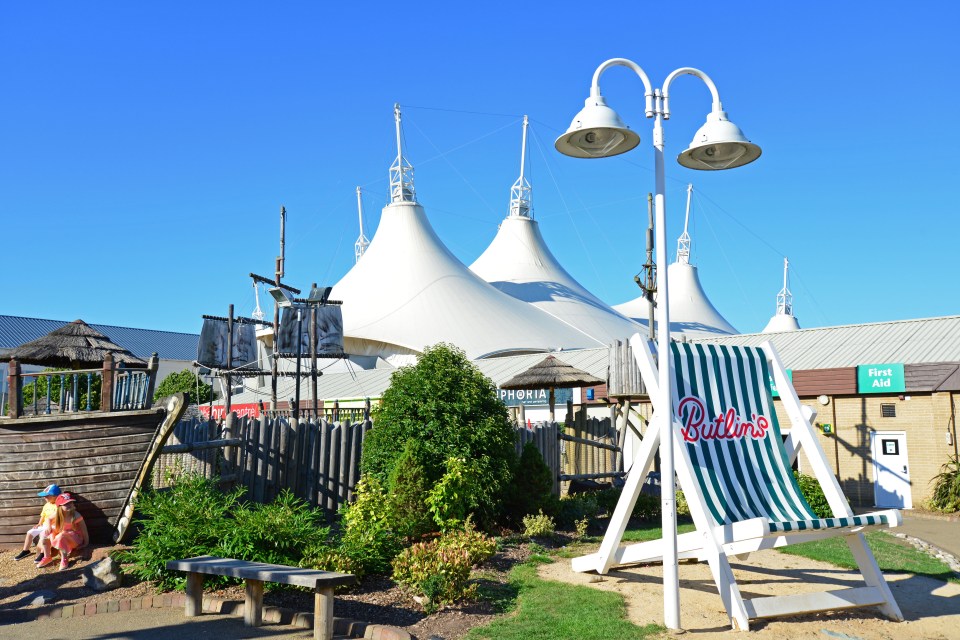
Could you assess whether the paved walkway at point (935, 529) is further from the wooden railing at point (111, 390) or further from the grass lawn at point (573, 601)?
the wooden railing at point (111, 390)

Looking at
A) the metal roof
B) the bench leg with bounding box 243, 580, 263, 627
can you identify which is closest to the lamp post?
the bench leg with bounding box 243, 580, 263, 627

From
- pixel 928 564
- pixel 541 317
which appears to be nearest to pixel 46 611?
pixel 928 564

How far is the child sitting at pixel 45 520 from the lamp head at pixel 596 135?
598 centimetres

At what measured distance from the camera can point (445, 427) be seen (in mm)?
8961

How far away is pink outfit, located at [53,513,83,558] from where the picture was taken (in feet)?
25.3

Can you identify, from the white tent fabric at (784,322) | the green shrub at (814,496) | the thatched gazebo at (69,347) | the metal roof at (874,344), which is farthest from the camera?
the white tent fabric at (784,322)

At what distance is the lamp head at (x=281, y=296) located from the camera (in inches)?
809

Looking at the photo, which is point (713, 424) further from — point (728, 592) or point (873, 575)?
point (873, 575)

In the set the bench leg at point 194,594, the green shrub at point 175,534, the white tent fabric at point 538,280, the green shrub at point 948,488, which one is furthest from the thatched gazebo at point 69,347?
the white tent fabric at point 538,280

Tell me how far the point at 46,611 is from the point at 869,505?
14.0 m

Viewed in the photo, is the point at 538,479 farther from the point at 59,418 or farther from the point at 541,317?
the point at 541,317

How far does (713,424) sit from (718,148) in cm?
228

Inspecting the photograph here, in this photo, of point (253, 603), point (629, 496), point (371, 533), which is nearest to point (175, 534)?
point (253, 603)

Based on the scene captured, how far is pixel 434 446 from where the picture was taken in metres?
8.88
